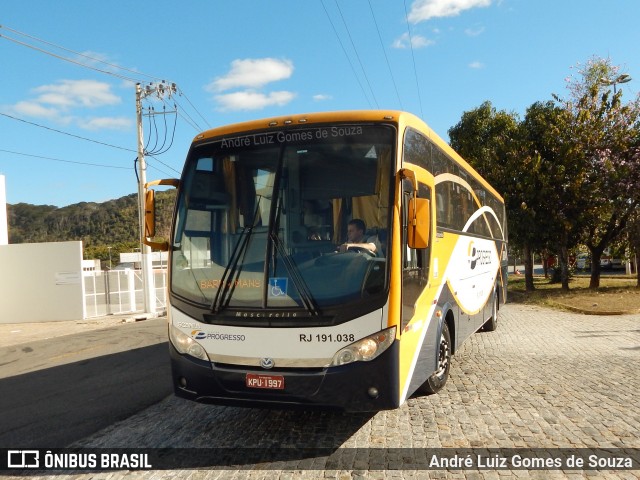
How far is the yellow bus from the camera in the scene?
470cm

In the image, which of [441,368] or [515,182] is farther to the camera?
[515,182]

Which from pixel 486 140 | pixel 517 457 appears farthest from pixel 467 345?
pixel 486 140

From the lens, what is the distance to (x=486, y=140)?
30.0 m

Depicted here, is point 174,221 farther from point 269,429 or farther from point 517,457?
point 517,457

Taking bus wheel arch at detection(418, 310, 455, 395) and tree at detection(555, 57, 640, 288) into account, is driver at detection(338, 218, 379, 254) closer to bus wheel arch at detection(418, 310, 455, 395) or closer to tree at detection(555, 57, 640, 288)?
bus wheel arch at detection(418, 310, 455, 395)

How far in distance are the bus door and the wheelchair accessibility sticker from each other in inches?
41.5

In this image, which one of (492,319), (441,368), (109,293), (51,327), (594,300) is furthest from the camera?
(109,293)

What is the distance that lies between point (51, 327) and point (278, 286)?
17807 mm

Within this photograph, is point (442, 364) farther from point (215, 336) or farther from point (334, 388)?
point (215, 336)

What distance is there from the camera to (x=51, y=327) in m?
19.8

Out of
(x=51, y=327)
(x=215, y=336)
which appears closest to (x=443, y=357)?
(x=215, y=336)

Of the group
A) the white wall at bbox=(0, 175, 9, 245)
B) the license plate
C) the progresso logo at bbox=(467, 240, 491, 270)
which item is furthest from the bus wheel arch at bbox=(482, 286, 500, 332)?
the white wall at bbox=(0, 175, 9, 245)

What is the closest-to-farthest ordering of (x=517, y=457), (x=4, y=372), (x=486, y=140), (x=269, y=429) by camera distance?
1. (x=517, y=457)
2. (x=269, y=429)
3. (x=4, y=372)
4. (x=486, y=140)

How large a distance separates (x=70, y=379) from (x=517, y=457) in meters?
7.23
